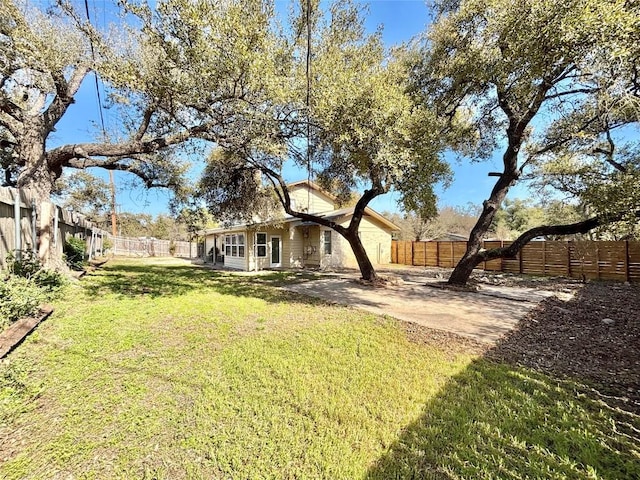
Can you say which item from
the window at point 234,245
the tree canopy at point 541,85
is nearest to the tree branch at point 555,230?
the tree canopy at point 541,85

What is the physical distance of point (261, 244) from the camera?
16.2 meters

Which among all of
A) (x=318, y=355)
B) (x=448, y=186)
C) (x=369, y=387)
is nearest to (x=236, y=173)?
(x=448, y=186)

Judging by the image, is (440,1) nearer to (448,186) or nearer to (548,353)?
(448,186)

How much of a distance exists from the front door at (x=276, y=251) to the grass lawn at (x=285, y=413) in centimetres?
1195

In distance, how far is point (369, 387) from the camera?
10.6 feet

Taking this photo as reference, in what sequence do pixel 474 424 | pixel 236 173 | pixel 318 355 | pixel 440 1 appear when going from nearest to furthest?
pixel 474 424
pixel 318 355
pixel 440 1
pixel 236 173

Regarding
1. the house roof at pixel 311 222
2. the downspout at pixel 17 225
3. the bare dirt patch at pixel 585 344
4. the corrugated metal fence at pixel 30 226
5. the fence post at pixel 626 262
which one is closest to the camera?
the bare dirt patch at pixel 585 344

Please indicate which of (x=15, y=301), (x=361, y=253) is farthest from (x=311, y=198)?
(x=15, y=301)

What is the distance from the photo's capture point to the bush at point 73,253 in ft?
33.4

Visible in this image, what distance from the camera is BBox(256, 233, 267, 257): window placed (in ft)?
52.3

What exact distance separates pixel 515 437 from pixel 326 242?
1442 centimetres

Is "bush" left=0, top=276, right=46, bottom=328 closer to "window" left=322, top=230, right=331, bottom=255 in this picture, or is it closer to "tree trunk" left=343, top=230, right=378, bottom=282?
"tree trunk" left=343, top=230, right=378, bottom=282

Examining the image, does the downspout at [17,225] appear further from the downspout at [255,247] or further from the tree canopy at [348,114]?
the downspout at [255,247]

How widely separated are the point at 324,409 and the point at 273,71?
19.6 ft
